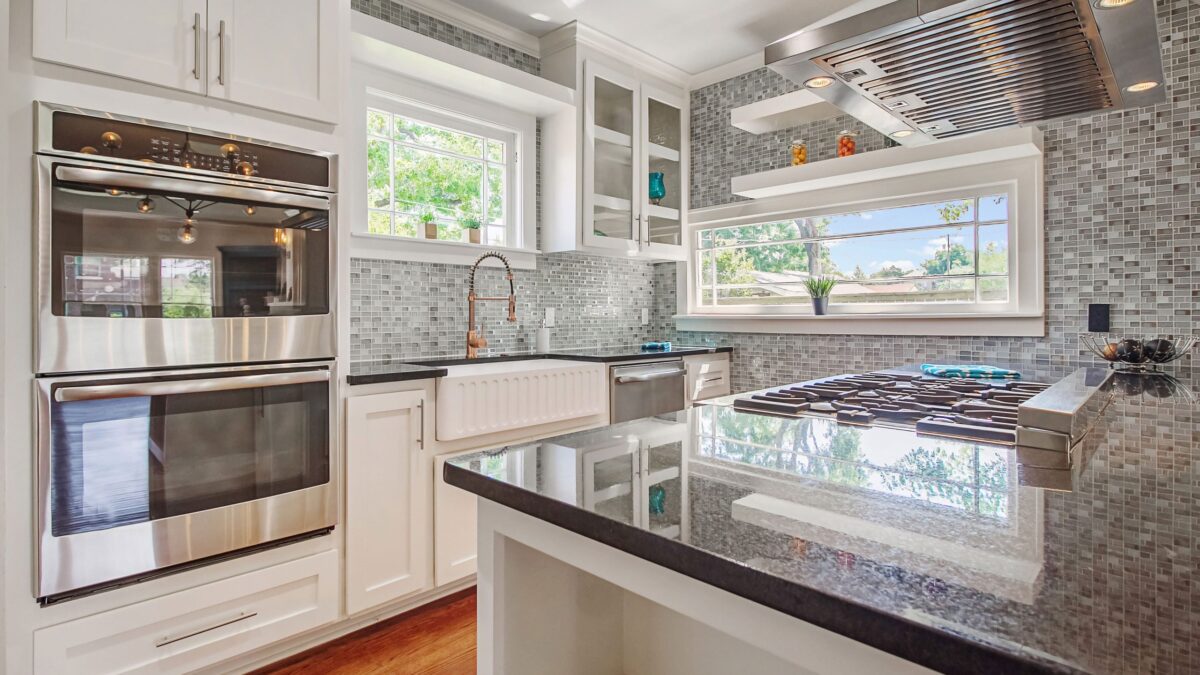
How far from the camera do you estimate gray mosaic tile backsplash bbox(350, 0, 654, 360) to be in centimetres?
279

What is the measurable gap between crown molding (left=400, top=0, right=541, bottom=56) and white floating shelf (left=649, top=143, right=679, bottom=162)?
867mm

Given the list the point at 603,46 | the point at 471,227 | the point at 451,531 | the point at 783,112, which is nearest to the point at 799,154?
the point at 783,112

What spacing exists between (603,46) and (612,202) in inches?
34.2

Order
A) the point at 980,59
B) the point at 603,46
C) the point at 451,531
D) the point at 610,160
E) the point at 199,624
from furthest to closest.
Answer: the point at 610,160 → the point at 603,46 → the point at 451,531 → the point at 199,624 → the point at 980,59

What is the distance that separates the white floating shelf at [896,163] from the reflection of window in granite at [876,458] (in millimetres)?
1538

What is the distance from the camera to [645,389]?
3283mm

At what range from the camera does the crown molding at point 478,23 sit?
2950mm

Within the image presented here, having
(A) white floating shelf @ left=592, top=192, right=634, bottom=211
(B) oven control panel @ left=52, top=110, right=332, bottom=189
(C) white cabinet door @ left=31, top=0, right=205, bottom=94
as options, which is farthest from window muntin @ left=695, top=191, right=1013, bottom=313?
(C) white cabinet door @ left=31, top=0, right=205, bottom=94

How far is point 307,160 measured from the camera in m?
1.98

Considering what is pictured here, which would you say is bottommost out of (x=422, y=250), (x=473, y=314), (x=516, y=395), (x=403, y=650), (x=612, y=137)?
(x=403, y=650)

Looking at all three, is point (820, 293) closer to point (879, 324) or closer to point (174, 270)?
point (879, 324)

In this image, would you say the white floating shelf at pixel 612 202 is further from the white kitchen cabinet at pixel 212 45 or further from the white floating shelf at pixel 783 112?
the white kitchen cabinet at pixel 212 45

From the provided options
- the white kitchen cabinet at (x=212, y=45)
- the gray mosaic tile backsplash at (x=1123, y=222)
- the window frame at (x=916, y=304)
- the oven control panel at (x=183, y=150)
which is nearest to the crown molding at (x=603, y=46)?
the window frame at (x=916, y=304)

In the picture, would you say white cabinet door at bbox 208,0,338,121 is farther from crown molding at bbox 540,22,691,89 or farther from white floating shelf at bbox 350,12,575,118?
crown molding at bbox 540,22,691,89
